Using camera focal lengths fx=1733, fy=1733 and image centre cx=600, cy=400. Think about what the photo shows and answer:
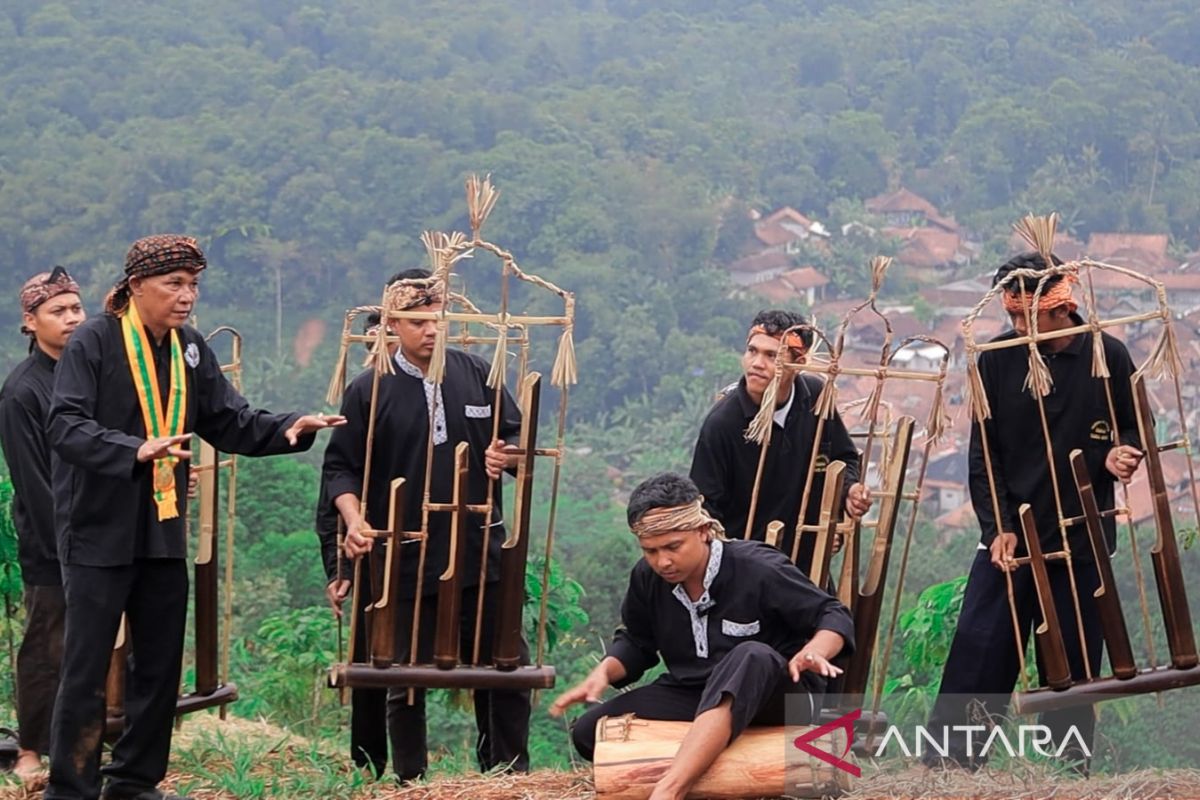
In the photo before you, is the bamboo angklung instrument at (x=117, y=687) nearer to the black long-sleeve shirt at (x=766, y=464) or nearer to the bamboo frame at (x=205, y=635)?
the bamboo frame at (x=205, y=635)

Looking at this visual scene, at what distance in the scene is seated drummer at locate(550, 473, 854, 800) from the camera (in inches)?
167

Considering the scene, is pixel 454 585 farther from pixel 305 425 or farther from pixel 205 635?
pixel 205 635

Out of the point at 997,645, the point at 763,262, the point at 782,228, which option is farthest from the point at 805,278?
the point at 997,645

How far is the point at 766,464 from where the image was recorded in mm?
5281

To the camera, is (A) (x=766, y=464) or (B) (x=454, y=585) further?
(A) (x=766, y=464)

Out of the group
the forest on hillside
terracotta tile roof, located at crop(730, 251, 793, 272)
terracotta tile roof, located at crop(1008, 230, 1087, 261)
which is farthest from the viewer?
terracotta tile roof, located at crop(730, 251, 793, 272)

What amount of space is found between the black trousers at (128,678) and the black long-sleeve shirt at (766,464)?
1615mm

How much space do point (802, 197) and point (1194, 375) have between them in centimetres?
1959

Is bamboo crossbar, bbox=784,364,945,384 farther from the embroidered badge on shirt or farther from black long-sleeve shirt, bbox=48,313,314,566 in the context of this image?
black long-sleeve shirt, bbox=48,313,314,566

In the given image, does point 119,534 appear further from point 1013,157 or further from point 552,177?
point 1013,157

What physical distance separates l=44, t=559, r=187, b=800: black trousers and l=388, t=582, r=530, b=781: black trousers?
742mm

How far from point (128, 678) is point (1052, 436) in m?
2.74

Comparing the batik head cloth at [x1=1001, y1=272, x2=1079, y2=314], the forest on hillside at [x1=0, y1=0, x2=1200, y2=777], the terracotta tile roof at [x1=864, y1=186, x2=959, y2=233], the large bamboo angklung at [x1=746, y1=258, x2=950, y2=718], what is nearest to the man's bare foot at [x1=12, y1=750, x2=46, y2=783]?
the large bamboo angklung at [x1=746, y1=258, x2=950, y2=718]

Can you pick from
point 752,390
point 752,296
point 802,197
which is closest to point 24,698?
point 752,390
